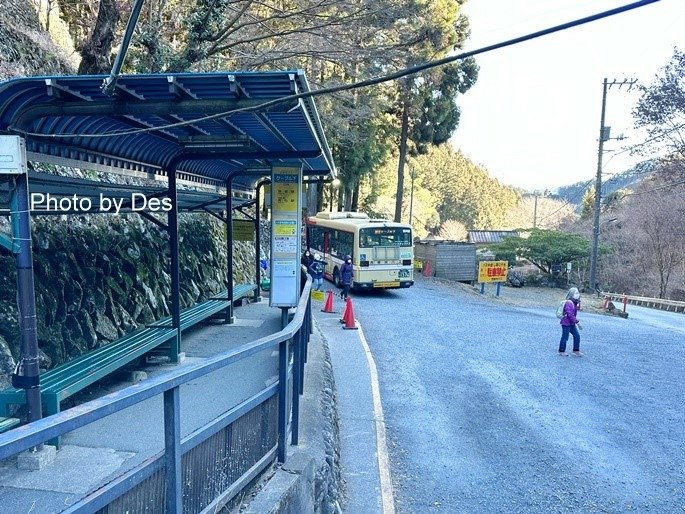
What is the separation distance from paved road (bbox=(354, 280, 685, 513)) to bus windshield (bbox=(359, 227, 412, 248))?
6083 millimetres

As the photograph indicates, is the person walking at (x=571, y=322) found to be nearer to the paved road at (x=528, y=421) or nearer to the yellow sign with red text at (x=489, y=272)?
the paved road at (x=528, y=421)

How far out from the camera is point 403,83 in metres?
27.9

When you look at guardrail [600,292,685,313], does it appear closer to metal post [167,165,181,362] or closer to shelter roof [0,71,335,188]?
metal post [167,165,181,362]

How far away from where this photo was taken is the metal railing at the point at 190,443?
192 cm

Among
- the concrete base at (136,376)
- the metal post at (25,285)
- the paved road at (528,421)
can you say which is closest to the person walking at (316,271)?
the paved road at (528,421)

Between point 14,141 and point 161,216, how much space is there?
7.33 m

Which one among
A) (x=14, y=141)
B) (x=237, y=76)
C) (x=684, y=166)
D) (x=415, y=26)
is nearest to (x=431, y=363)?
(x=237, y=76)

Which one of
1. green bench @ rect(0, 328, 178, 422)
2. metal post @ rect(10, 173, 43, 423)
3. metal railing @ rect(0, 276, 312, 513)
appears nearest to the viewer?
metal railing @ rect(0, 276, 312, 513)

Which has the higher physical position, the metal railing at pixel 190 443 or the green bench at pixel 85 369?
the metal railing at pixel 190 443

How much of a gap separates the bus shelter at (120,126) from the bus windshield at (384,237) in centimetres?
1270

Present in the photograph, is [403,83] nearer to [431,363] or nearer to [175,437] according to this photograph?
[431,363]

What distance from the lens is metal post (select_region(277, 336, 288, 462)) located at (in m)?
3.84

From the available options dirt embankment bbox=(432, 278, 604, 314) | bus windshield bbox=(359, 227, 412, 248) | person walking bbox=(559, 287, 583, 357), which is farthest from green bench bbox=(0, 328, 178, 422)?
dirt embankment bbox=(432, 278, 604, 314)

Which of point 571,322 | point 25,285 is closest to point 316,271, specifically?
point 571,322
